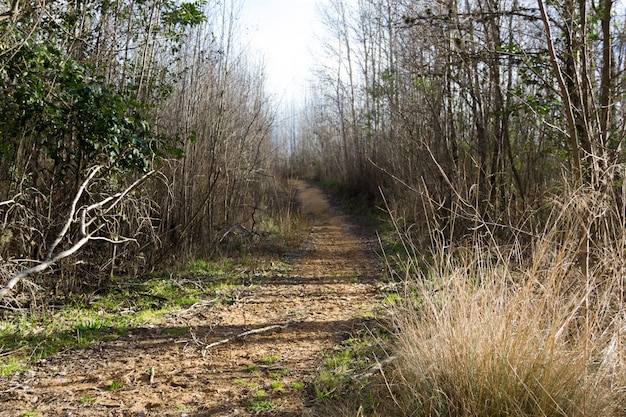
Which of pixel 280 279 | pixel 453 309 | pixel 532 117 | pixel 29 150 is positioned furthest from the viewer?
pixel 532 117

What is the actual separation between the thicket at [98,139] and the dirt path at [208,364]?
0.90 metres

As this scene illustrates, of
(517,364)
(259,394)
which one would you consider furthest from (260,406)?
(517,364)

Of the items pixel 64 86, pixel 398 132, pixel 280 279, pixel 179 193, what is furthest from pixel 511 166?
pixel 64 86

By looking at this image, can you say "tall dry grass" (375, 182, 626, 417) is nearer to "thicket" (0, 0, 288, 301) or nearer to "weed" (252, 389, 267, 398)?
"weed" (252, 389, 267, 398)

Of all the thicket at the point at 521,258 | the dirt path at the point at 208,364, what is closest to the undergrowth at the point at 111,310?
the dirt path at the point at 208,364

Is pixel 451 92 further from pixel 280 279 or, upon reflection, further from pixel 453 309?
pixel 453 309

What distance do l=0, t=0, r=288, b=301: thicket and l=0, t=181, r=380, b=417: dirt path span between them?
903mm

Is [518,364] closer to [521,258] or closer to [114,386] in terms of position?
[521,258]

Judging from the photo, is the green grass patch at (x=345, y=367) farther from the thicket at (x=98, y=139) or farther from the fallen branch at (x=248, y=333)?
the thicket at (x=98, y=139)

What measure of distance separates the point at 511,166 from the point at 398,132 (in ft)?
11.0

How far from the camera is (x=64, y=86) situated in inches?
188

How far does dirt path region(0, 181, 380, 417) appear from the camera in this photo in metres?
3.06

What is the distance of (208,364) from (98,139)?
9.11ft

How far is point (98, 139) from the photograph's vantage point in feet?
16.9
